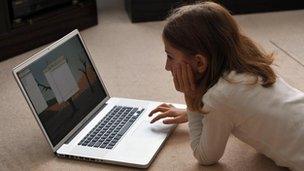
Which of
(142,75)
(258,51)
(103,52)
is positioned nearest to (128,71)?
(142,75)

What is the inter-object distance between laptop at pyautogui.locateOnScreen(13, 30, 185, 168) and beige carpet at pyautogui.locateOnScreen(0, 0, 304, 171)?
0.04 m

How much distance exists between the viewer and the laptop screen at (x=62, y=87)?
1.34 metres

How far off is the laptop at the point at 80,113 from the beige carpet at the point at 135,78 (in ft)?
0.14

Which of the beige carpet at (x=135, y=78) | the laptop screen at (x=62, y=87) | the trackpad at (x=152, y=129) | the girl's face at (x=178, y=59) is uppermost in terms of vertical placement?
the girl's face at (x=178, y=59)

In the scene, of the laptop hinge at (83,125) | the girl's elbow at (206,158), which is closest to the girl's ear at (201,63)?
the girl's elbow at (206,158)

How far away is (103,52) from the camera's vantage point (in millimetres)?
2348

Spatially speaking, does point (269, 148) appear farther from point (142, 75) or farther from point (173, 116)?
point (142, 75)

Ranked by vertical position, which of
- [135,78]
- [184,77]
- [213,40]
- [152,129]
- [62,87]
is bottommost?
[135,78]

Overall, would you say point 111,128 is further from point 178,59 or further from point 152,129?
point 178,59

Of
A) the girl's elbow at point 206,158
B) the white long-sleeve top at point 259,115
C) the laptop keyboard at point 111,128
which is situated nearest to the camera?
the white long-sleeve top at point 259,115

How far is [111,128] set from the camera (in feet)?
4.84

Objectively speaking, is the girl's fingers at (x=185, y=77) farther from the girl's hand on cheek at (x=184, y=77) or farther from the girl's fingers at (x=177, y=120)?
the girl's fingers at (x=177, y=120)

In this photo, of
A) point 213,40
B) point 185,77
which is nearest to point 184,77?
point 185,77

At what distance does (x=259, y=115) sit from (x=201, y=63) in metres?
0.20
